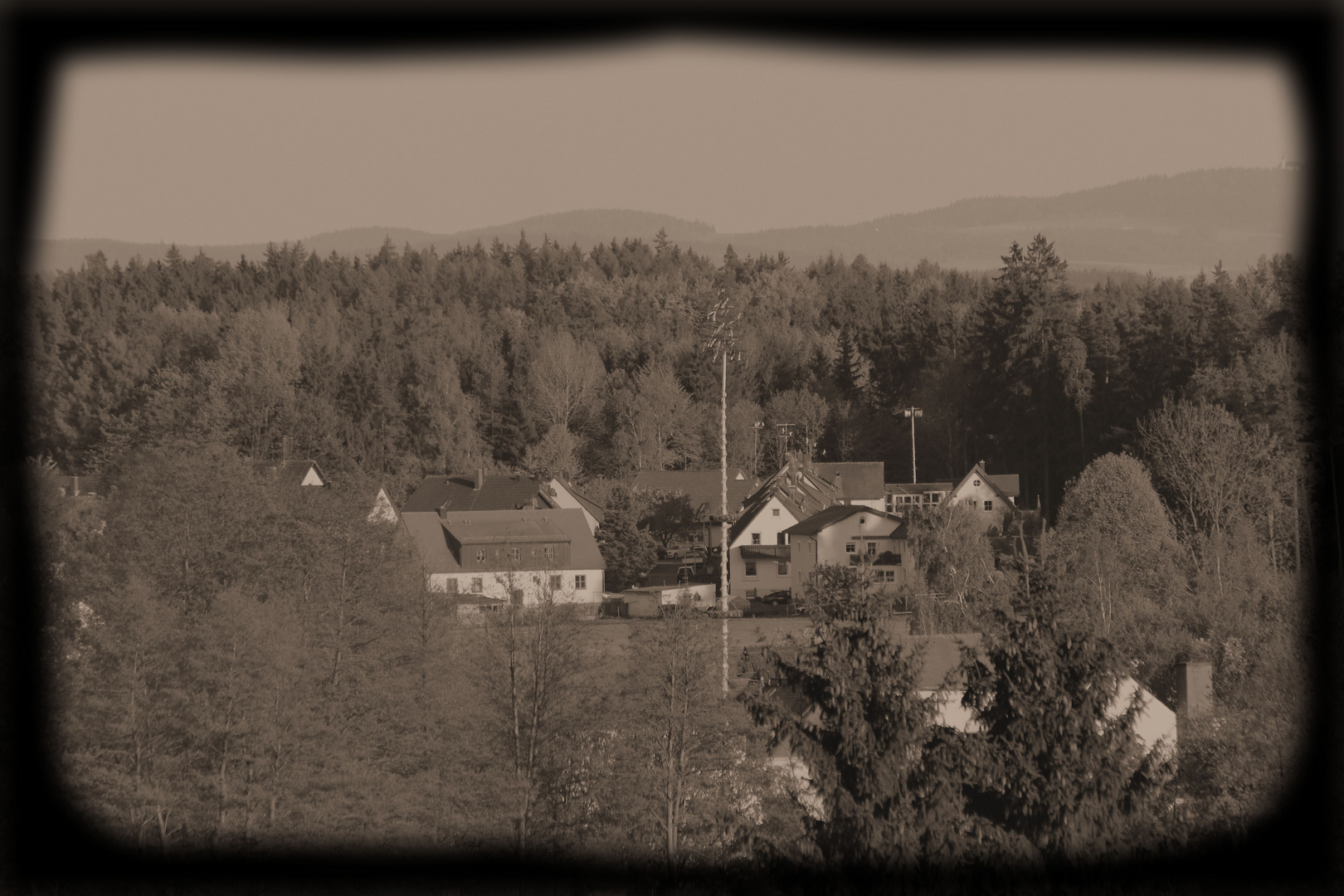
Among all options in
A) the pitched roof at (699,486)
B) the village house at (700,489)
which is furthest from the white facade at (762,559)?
the pitched roof at (699,486)

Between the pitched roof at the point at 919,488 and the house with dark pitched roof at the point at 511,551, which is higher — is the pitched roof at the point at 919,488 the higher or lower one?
the higher one

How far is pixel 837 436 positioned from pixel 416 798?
2646 centimetres

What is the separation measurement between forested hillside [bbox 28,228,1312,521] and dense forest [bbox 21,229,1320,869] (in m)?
0.13

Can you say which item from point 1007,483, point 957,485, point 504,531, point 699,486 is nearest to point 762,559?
point 504,531

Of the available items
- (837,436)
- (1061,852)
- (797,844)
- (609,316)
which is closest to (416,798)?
(797,844)

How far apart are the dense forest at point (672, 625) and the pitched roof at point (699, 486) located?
1.46m

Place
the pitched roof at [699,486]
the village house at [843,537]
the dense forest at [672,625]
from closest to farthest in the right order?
the dense forest at [672,625] → the village house at [843,537] → the pitched roof at [699,486]

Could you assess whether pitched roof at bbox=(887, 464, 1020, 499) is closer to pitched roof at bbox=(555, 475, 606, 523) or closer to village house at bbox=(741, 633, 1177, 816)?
pitched roof at bbox=(555, 475, 606, 523)

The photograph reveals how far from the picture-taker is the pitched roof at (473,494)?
26.4 m

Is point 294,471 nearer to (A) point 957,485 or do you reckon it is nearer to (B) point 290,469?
(B) point 290,469

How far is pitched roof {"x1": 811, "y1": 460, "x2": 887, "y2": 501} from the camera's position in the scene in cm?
2886

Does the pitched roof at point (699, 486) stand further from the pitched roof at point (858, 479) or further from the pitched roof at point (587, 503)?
the pitched roof at point (858, 479)

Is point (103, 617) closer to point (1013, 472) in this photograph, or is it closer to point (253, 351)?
point (1013, 472)

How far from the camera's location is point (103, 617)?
10.6 metres
